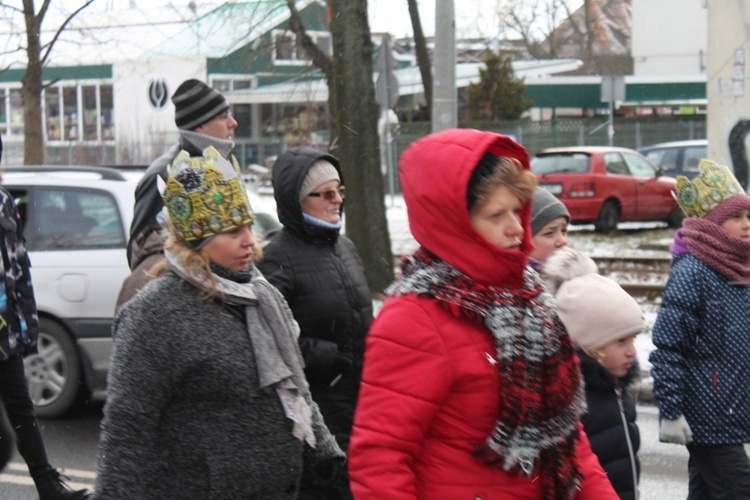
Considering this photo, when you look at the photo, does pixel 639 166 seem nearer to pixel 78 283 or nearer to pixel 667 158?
pixel 667 158

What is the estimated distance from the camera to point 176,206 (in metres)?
3.22

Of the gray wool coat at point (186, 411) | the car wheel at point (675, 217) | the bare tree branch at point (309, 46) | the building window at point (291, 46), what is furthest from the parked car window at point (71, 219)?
the car wheel at point (675, 217)

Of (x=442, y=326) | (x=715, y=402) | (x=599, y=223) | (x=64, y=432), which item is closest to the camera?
(x=442, y=326)

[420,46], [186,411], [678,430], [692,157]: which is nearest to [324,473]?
[186,411]

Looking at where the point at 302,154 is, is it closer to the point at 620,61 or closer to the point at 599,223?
the point at 599,223

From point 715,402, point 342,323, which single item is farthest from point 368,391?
point 715,402

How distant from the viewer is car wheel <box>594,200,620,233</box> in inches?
766

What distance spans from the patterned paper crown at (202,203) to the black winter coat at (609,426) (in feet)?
3.91

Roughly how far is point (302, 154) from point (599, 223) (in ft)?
52.0

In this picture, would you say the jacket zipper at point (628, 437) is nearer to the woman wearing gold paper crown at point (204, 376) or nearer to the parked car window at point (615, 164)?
the woman wearing gold paper crown at point (204, 376)

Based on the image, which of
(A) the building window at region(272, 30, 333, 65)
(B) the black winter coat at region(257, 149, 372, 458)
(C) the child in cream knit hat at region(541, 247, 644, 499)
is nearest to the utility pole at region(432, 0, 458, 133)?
(B) the black winter coat at region(257, 149, 372, 458)

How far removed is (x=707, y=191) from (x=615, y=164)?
15.6m

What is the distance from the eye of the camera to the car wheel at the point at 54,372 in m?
7.57

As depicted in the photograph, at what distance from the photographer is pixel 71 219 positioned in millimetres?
7867
